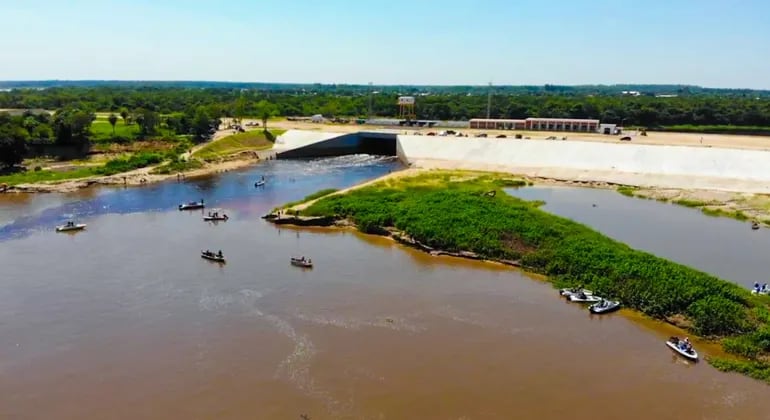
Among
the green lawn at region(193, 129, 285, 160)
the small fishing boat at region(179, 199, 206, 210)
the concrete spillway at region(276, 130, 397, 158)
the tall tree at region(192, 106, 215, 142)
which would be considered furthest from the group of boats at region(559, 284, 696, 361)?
the tall tree at region(192, 106, 215, 142)

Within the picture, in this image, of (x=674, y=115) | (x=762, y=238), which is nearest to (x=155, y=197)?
(x=762, y=238)

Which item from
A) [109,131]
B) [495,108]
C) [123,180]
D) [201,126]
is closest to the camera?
[123,180]

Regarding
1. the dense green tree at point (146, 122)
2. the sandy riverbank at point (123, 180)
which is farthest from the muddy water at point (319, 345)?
the dense green tree at point (146, 122)

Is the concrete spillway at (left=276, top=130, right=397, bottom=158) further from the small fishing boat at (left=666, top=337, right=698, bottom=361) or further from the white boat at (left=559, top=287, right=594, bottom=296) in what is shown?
the small fishing boat at (left=666, top=337, right=698, bottom=361)

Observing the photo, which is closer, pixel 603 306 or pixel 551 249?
pixel 603 306

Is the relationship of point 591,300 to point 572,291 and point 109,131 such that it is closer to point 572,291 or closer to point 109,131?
point 572,291

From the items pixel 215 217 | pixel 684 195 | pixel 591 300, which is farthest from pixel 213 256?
pixel 684 195

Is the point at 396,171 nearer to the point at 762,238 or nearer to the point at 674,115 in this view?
the point at 762,238
